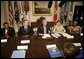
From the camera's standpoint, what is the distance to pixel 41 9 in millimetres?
6355

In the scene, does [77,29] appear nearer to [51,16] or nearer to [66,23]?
[66,23]

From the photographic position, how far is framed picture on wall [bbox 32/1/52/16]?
20.6 ft

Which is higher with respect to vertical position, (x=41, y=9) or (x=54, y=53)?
(x=41, y=9)

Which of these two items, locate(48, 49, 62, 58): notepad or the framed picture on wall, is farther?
the framed picture on wall

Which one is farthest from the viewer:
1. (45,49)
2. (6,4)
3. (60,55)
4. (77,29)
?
(6,4)

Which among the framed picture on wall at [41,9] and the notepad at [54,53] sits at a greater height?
the framed picture on wall at [41,9]

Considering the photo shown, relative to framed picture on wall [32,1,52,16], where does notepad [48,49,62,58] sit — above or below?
below

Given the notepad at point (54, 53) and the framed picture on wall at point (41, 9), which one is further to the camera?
the framed picture on wall at point (41, 9)

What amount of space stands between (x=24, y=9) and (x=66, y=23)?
2.63 m

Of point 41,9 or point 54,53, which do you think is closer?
point 54,53

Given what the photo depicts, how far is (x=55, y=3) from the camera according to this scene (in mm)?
6234

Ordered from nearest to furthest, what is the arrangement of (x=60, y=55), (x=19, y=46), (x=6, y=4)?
(x=60, y=55), (x=19, y=46), (x=6, y=4)

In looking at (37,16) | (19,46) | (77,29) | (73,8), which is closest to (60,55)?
(19,46)

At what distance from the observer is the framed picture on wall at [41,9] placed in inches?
247
